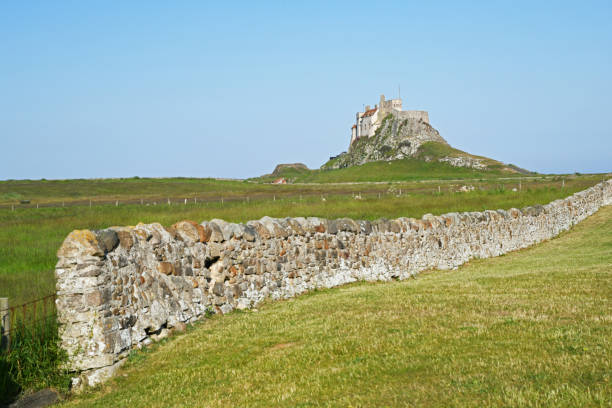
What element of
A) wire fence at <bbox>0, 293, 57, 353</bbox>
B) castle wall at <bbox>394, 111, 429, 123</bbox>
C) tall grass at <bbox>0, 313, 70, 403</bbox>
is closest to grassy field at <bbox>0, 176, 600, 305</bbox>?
wire fence at <bbox>0, 293, 57, 353</bbox>

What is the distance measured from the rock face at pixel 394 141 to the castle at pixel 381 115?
1.54 m

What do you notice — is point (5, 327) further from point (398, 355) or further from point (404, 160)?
point (404, 160)

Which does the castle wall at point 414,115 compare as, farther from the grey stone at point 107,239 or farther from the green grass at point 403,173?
the grey stone at point 107,239

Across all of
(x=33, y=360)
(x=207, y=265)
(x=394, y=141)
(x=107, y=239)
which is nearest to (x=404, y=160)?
(x=394, y=141)

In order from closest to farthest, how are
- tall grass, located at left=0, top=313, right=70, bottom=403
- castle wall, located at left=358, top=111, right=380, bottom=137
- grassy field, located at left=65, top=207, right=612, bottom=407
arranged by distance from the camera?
1. grassy field, located at left=65, top=207, right=612, bottom=407
2. tall grass, located at left=0, top=313, right=70, bottom=403
3. castle wall, located at left=358, top=111, right=380, bottom=137

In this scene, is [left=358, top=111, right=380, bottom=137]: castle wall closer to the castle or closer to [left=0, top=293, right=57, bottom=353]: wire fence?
the castle

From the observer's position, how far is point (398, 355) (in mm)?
7977

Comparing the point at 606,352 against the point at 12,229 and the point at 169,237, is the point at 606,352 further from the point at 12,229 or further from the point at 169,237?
the point at 12,229

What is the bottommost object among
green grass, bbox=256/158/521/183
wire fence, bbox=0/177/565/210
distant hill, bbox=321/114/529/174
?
wire fence, bbox=0/177/565/210

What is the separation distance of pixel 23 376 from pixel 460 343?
638cm

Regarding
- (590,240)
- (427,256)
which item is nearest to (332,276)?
(427,256)

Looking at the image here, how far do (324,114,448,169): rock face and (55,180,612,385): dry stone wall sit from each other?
13494 centimetres

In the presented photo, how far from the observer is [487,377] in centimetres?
655

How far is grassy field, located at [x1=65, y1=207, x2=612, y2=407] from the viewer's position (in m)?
6.36
